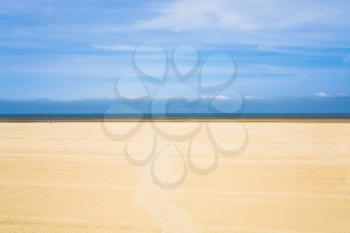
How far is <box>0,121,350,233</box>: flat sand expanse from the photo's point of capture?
17.7 feet

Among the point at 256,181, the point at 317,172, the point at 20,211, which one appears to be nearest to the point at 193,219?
the point at 20,211

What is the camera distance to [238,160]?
11.0 meters

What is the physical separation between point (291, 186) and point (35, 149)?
828 cm

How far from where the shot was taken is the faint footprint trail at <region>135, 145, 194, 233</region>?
17.6 ft

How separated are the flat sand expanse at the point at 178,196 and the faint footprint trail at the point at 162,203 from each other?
13 millimetres

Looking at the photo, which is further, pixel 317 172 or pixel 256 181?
pixel 317 172

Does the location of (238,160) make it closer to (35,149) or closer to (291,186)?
(291,186)

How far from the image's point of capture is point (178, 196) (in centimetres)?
696

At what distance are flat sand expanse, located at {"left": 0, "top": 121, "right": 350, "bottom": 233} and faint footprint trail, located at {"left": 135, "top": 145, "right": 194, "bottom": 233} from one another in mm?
13

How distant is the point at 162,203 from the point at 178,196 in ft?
1.66

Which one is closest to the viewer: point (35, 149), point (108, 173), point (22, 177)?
point (22, 177)

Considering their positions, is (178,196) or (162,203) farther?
(178,196)

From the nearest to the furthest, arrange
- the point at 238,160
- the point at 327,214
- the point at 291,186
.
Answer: the point at 327,214, the point at 291,186, the point at 238,160

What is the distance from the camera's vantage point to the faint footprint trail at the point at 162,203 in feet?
17.6
